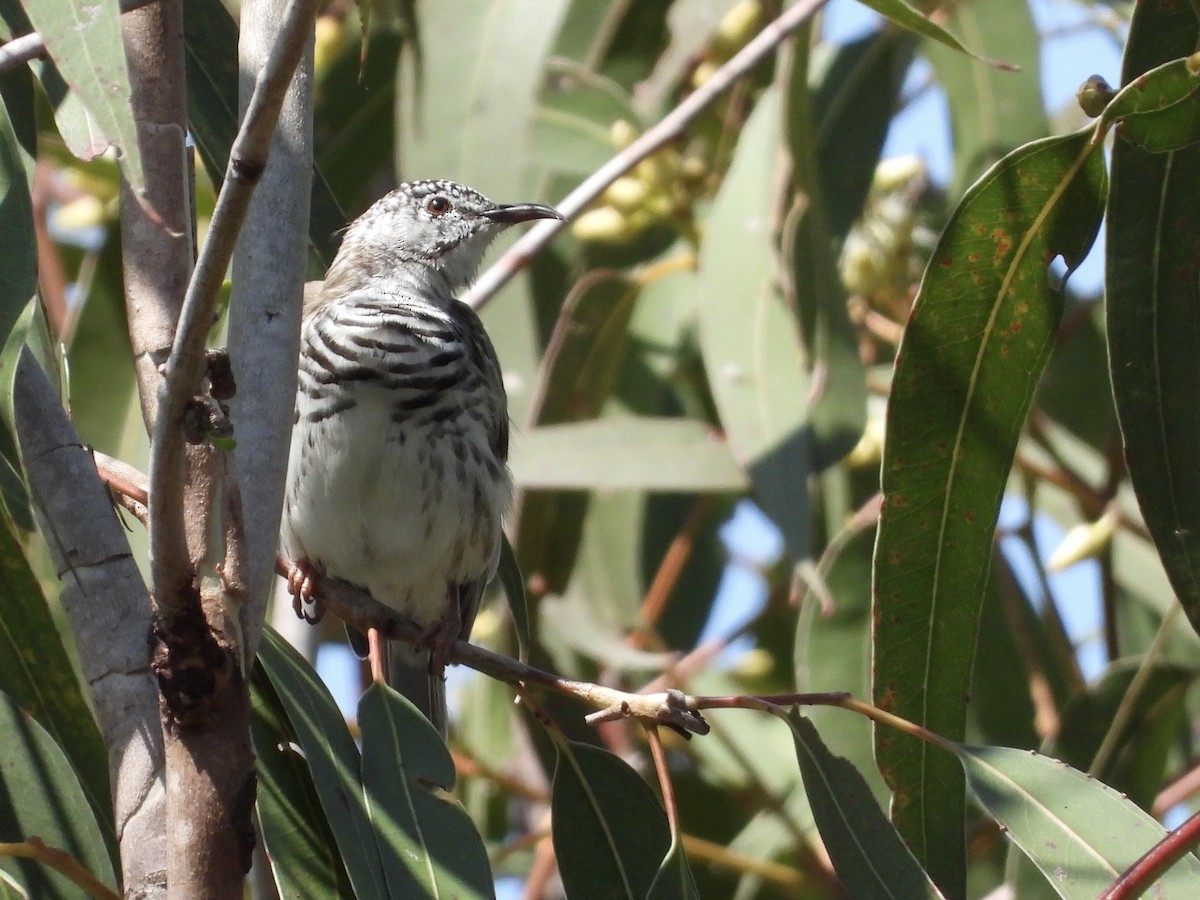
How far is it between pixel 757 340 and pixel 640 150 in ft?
1.79

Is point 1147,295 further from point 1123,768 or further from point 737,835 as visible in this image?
point 737,835

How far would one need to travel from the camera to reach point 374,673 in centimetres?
243

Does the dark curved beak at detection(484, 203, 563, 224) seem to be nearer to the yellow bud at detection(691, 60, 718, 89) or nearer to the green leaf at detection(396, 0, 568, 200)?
the green leaf at detection(396, 0, 568, 200)

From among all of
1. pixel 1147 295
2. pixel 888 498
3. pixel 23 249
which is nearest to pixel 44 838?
pixel 23 249

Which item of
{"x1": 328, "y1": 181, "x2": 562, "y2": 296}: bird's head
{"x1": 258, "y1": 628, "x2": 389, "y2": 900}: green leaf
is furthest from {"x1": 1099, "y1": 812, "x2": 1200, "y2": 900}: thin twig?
{"x1": 328, "y1": 181, "x2": 562, "y2": 296}: bird's head

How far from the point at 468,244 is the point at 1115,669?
195cm

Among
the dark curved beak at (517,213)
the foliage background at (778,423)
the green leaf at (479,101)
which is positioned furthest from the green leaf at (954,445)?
the green leaf at (479,101)

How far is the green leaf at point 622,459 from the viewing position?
13.3ft

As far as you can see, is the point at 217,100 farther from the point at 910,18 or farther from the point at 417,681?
the point at 417,681

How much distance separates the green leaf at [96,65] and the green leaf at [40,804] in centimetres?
90

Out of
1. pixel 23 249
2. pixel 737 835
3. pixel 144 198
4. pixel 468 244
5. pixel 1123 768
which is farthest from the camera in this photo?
pixel 737 835

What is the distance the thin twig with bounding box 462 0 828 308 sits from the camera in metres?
3.78

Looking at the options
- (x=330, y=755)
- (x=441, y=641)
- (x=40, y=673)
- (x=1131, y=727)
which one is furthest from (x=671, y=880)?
(x=1131, y=727)

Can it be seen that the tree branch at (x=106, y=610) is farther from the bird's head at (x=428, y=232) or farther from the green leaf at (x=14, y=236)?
the bird's head at (x=428, y=232)
